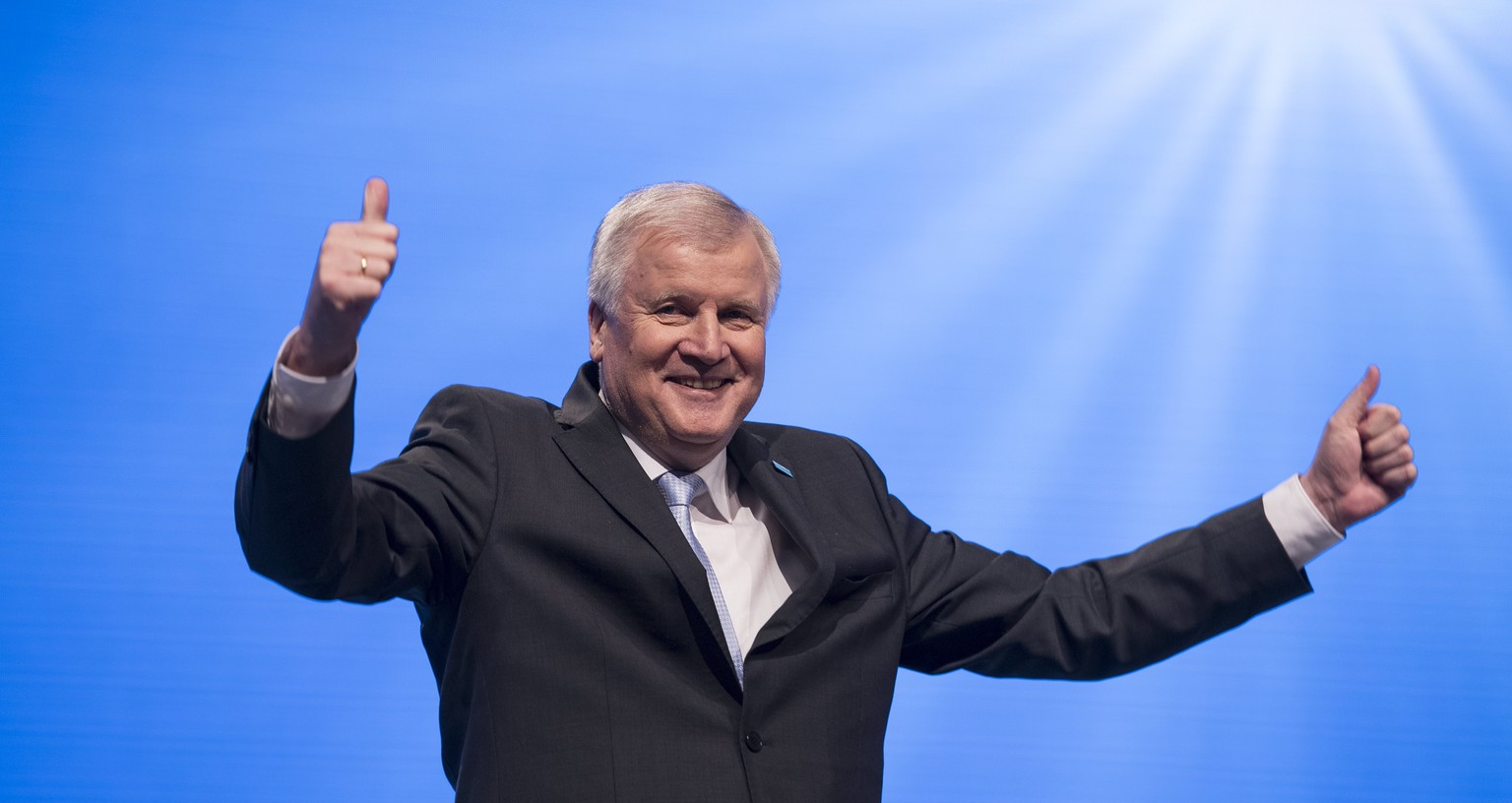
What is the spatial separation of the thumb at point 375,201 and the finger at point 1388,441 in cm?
124

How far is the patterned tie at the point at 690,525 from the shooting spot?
1.77 m

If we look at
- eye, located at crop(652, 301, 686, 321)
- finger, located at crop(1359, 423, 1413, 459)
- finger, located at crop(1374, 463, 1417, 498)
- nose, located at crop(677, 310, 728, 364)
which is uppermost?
eye, located at crop(652, 301, 686, 321)

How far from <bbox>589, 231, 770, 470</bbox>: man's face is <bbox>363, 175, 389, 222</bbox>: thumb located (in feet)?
1.67

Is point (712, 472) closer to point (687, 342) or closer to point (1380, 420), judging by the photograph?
point (687, 342)

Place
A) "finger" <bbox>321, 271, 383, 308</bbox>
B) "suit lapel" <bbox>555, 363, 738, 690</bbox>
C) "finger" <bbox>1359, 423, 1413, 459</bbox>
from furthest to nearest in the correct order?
1. "finger" <bbox>1359, 423, 1413, 459</bbox>
2. "suit lapel" <bbox>555, 363, 738, 690</bbox>
3. "finger" <bbox>321, 271, 383, 308</bbox>

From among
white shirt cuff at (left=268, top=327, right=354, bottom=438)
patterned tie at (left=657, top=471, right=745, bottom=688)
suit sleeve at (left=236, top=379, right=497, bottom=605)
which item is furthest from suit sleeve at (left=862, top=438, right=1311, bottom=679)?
white shirt cuff at (left=268, top=327, right=354, bottom=438)

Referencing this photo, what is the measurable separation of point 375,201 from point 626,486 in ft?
1.69

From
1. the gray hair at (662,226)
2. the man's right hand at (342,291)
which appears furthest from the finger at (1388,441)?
the man's right hand at (342,291)

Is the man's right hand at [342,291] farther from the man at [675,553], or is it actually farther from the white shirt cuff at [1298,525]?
the white shirt cuff at [1298,525]

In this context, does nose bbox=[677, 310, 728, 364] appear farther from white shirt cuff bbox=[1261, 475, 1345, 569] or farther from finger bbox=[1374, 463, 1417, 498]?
finger bbox=[1374, 463, 1417, 498]

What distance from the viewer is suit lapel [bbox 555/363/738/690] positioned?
173 centimetres

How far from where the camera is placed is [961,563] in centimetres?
208

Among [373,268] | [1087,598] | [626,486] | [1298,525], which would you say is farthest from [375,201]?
[1298,525]

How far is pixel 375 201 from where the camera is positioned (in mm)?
1462
